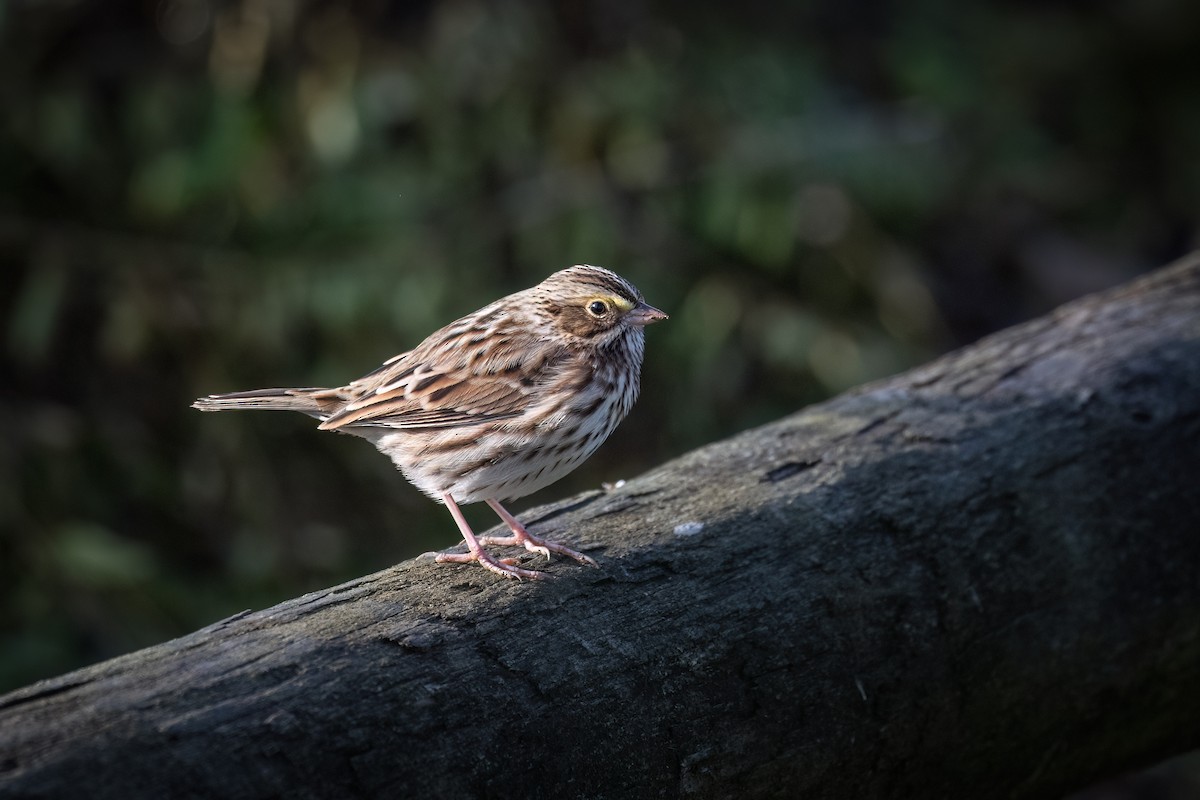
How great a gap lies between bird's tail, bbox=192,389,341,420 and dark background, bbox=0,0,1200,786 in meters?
2.00

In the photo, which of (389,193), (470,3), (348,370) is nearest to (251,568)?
(348,370)

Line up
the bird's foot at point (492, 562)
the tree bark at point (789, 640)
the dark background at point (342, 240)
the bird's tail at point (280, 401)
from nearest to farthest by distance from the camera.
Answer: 1. the tree bark at point (789, 640)
2. the bird's foot at point (492, 562)
3. the bird's tail at point (280, 401)
4. the dark background at point (342, 240)

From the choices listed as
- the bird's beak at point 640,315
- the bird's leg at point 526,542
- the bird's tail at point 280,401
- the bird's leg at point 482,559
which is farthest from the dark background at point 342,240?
the bird's leg at point 482,559

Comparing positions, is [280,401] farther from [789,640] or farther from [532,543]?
[789,640]

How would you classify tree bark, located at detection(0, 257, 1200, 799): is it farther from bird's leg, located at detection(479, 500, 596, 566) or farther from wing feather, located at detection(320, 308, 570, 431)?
wing feather, located at detection(320, 308, 570, 431)

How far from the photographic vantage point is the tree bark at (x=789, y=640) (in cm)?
218

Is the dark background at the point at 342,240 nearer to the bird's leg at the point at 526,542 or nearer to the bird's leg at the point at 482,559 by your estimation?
the bird's leg at the point at 526,542

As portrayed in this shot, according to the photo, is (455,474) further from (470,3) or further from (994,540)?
(470,3)

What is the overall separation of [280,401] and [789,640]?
1.73 m

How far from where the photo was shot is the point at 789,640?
2.79 m

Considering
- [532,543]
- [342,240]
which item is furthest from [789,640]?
[342,240]

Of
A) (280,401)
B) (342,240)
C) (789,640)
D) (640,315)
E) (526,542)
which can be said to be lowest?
(789,640)

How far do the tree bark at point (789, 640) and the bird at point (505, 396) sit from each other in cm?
19

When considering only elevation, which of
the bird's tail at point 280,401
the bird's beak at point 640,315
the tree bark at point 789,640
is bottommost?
the tree bark at point 789,640
